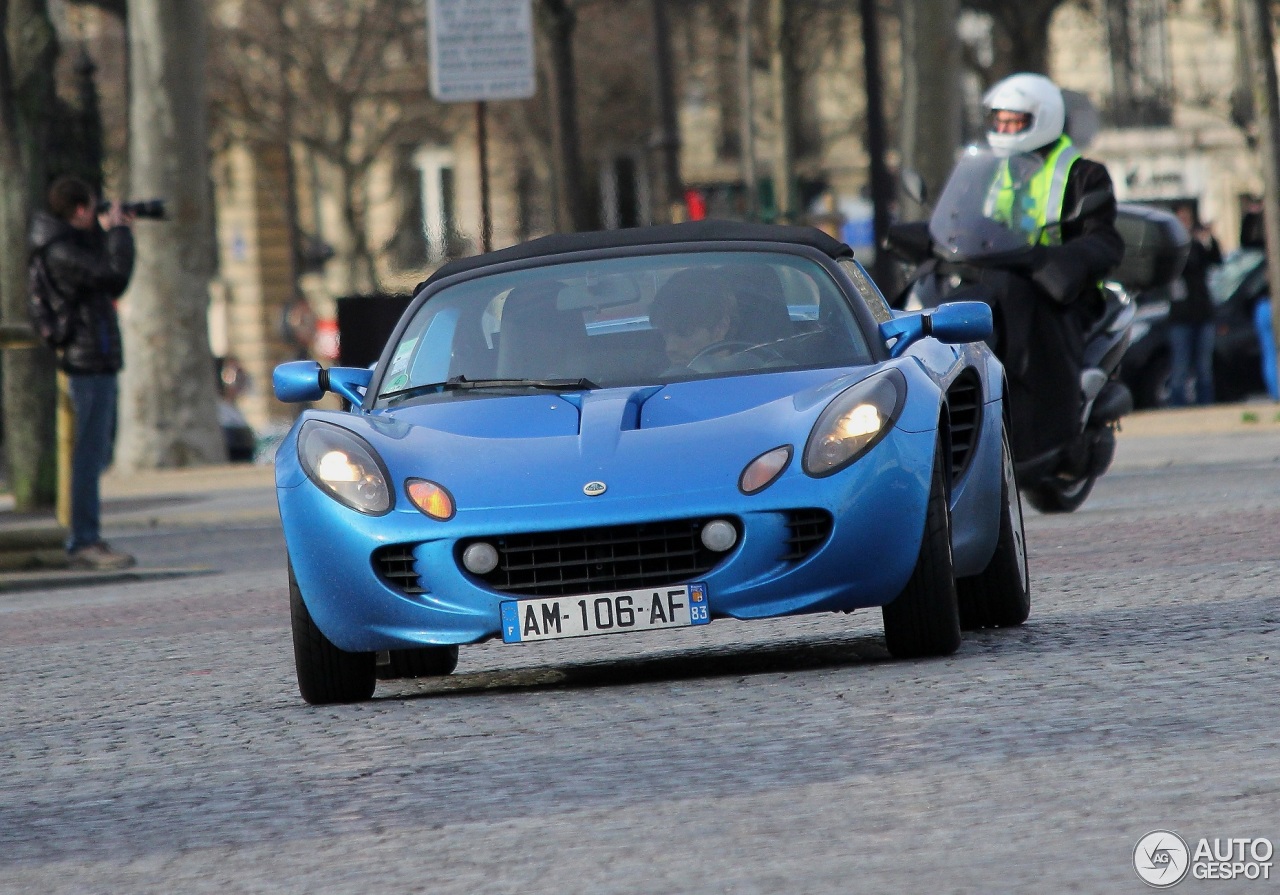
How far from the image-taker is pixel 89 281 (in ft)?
45.9

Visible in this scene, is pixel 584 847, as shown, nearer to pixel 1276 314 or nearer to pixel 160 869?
pixel 160 869

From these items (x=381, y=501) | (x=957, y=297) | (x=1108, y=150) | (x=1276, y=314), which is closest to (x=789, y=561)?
(x=381, y=501)

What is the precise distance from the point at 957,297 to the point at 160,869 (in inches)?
286

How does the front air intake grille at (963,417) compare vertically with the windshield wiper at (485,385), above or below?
below

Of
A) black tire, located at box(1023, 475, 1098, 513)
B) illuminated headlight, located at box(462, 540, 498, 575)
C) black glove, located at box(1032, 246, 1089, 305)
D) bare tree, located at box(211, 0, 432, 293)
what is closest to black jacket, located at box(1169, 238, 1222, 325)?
black tire, located at box(1023, 475, 1098, 513)

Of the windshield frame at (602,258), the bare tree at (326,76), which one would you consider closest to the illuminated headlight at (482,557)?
the windshield frame at (602,258)

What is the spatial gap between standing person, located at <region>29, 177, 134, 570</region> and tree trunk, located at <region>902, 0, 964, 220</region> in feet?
40.8

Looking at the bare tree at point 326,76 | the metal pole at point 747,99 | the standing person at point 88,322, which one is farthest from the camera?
the bare tree at point 326,76

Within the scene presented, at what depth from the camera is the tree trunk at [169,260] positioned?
24.2m

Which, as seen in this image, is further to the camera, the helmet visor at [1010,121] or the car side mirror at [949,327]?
the helmet visor at [1010,121]

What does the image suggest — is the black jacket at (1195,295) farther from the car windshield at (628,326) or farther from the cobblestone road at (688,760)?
the car windshield at (628,326)

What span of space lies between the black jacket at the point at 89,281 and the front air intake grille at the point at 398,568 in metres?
7.14

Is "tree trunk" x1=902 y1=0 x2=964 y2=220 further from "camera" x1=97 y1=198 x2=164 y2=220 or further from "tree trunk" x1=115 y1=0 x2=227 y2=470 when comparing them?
"camera" x1=97 y1=198 x2=164 y2=220

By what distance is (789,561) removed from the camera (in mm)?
7039
